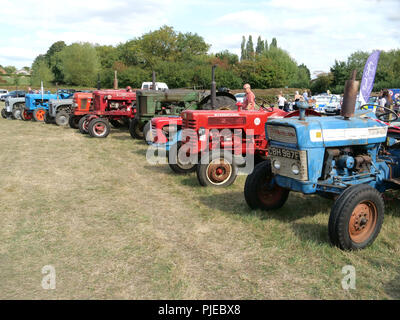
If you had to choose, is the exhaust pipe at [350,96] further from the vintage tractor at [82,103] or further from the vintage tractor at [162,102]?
the vintage tractor at [82,103]

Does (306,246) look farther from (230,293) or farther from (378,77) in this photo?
(378,77)

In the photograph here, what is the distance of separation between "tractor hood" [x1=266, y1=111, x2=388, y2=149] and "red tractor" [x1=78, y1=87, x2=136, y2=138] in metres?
8.13

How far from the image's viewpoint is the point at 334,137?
374cm

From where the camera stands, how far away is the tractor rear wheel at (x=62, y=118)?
46.0 feet

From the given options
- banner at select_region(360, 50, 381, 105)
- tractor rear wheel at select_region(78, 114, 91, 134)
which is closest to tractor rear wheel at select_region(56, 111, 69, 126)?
tractor rear wheel at select_region(78, 114, 91, 134)

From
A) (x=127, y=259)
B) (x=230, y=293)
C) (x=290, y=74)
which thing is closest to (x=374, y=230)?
(x=230, y=293)

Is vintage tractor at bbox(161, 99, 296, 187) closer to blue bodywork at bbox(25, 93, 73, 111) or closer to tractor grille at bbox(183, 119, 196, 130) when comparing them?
tractor grille at bbox(183, 119, 196, 130)

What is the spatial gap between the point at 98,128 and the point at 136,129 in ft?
4.11

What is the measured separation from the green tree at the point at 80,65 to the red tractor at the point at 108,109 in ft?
147

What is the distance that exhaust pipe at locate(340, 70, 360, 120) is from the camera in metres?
3.55

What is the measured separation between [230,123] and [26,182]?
334 centimetres

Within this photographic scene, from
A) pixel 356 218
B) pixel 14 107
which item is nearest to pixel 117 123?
pixel 14 107

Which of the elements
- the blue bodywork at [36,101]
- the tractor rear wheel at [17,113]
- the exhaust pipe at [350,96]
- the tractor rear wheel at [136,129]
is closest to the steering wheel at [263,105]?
the exhaust pipe at [350,96]
